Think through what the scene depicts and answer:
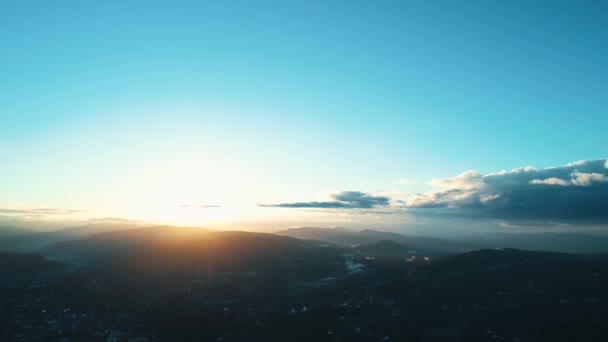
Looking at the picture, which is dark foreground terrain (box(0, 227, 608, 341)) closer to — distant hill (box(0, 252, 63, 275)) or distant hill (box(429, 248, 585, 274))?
distant hill (box(429, 248, 585, 274))

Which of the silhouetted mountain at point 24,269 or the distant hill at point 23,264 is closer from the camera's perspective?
the silhouetted mountain at point 24,269

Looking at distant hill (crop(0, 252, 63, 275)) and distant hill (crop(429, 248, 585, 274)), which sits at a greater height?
distant hill (crop(429, 248, 585, 274))

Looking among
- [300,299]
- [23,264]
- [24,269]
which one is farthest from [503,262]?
[23,264]

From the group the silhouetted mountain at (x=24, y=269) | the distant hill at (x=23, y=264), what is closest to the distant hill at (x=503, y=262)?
the silhouetted mountain at (x=24, y=269)

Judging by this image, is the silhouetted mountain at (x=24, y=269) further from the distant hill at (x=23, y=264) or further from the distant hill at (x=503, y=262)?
the distant hill at (x=503, y=262)

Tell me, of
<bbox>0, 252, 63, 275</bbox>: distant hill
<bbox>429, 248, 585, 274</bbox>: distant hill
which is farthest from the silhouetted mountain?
<bbox>429, 248, 585, 274</bbox>: distant hill

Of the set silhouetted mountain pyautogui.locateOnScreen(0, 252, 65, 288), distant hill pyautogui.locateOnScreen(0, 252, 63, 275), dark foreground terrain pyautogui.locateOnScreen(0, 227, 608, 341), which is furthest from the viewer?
distant hill pyautogui.locateOnScreen(0, 252, 63, 275)

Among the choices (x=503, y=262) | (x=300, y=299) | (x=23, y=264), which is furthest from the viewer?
(x=503, y=262)

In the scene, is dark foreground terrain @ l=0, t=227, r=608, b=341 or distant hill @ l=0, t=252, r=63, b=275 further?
distant hill @ l=0, t=252, r=63, b=275

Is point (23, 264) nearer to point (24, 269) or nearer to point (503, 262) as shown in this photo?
point (24, 269)
